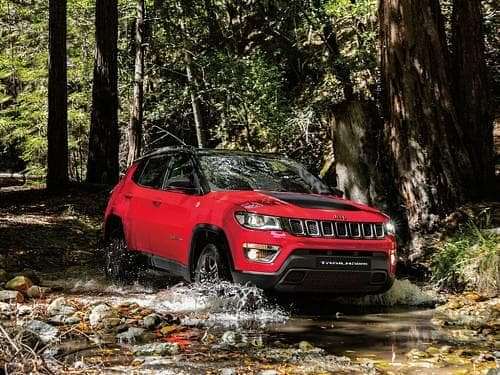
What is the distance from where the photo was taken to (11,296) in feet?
23.9

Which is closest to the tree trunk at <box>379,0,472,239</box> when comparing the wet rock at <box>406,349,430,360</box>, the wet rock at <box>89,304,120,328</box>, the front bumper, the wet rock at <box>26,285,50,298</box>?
the front bumper

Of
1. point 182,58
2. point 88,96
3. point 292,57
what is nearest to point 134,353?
point 292,57

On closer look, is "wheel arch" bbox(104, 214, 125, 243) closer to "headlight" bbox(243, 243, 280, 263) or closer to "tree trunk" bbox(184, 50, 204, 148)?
"headlight" bbox(243, 243, 280, 263)

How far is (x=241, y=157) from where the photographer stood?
8.17 meters

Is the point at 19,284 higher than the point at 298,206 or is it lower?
lower

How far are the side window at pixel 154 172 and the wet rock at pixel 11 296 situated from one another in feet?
6.76

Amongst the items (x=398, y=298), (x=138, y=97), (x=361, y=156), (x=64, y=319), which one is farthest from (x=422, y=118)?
(x=138, y=97)

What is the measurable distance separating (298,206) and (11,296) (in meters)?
3.21

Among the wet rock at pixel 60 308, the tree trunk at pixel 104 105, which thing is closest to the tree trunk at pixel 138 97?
the tree trunk at pixel 104 105

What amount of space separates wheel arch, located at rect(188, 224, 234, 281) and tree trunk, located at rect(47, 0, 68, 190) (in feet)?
32.4

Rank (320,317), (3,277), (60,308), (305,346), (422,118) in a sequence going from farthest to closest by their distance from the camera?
(422,118)
(3,277)
(320,317)
(60,308)
(305,346)

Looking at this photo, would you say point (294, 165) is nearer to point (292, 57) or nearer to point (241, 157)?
point (241, 157)

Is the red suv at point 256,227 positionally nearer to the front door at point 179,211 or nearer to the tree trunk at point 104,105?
the front door at point 179,211

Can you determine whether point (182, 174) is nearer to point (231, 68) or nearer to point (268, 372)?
point (268, 372)
